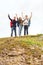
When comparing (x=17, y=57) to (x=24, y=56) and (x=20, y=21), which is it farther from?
(x=20, y=21)

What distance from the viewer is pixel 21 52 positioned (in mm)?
15492

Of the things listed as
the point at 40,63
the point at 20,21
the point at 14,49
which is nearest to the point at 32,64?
the point at 40,63

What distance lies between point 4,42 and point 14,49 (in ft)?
4.21

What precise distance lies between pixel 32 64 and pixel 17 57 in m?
0.89

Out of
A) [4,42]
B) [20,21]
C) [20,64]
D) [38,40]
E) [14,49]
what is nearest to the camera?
[20,64]

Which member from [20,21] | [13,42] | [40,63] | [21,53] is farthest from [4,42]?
[20,21]

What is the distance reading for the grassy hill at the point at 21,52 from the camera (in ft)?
48.9

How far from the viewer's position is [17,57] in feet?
49.9

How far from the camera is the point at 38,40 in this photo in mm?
17969

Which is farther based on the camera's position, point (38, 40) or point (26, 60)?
point (38, 40)

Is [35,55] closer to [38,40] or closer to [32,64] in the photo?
[32,64]

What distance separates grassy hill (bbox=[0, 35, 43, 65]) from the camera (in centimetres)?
1491

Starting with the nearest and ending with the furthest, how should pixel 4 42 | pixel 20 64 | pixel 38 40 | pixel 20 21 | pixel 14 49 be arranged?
pixel 20 64 < pixel 14 49 < pixel 4 42 < pixel 38 40 < pixel 20 21

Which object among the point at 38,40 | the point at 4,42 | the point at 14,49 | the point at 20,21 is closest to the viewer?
the point at 14,49
